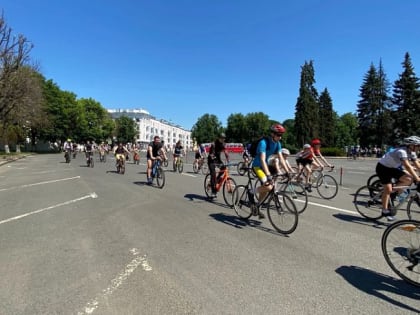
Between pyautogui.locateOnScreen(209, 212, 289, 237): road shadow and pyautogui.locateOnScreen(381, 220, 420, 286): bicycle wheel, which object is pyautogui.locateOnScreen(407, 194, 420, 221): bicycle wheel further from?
pyautogui.locateOnScreen(209, 212, 289, 237): road shadow

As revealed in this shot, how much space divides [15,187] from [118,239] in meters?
9.80

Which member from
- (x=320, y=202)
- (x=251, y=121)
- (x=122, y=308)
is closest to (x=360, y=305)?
(x=122, y=308)

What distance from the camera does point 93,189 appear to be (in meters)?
12.6

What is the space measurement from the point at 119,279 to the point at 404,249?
11.9 ft

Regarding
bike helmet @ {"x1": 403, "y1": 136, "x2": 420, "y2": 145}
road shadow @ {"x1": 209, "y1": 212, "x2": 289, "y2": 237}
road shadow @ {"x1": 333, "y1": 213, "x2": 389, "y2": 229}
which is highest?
bike helmet @ {"x1": 403, "y1": 136, "x2": 420, "y2": 145}

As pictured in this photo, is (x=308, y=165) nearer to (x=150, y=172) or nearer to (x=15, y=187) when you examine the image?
(x=150, y=172)

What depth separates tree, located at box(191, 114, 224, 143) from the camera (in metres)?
153

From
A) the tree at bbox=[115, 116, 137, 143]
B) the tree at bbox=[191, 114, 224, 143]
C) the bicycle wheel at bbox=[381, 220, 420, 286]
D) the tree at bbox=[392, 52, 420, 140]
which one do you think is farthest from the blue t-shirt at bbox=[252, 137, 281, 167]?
the tree at bbox=[191, 114, 224, 143]

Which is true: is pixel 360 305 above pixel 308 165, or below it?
below

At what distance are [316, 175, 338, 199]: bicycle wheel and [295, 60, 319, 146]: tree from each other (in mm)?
62554

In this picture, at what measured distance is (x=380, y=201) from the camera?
23.8 ft

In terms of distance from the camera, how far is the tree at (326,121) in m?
78.8

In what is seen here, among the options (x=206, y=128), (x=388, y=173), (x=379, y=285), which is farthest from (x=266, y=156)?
(x=206, y=128)

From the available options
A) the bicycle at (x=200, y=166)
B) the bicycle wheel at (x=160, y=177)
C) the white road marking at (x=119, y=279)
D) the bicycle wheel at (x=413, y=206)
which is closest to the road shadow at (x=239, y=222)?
the white road marking at (x=119, y=279)
